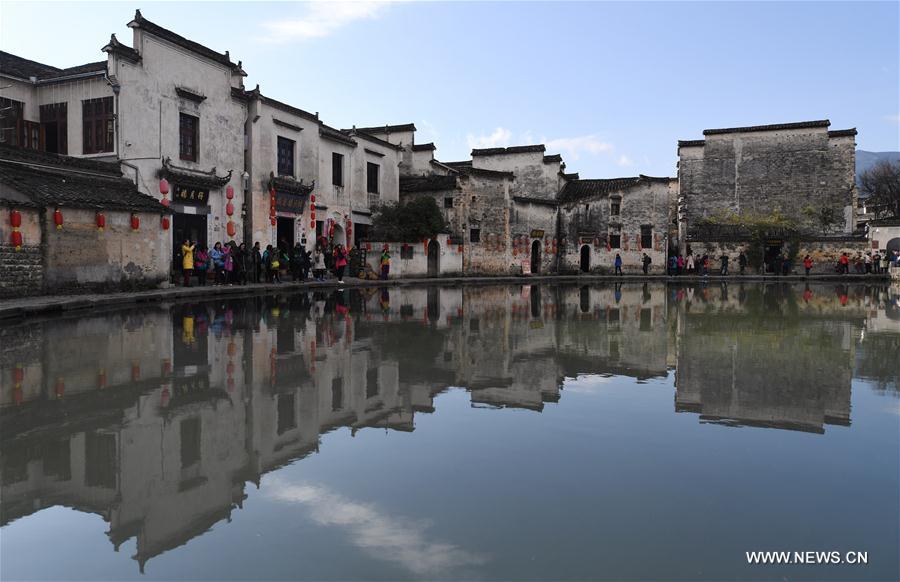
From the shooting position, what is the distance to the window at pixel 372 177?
102ft

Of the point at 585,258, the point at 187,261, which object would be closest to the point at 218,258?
the point at 187,261

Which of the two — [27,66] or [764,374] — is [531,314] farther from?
[27,66]

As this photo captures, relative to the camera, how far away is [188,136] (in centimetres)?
2127

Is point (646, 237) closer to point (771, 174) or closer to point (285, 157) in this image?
point (771, 174)

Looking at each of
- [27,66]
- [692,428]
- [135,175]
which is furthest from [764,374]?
[27,66]

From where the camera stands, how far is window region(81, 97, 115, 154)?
18844mm

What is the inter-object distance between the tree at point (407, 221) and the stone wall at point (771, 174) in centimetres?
1915

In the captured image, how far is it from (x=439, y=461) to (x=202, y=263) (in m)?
17.5

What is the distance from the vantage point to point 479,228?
35062 mm

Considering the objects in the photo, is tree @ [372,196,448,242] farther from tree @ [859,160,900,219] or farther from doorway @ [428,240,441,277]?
tree @ [859,160,900,219]

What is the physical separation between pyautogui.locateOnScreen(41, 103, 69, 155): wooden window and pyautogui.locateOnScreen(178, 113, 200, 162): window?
308cm

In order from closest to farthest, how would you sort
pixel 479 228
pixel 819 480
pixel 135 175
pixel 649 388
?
pixel 819 480, pixel 649 388, pixel 135 175, pixel 479 228

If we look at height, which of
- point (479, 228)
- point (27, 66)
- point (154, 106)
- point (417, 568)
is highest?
point (27, 66)

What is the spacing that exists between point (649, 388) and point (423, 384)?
86.9 inches
